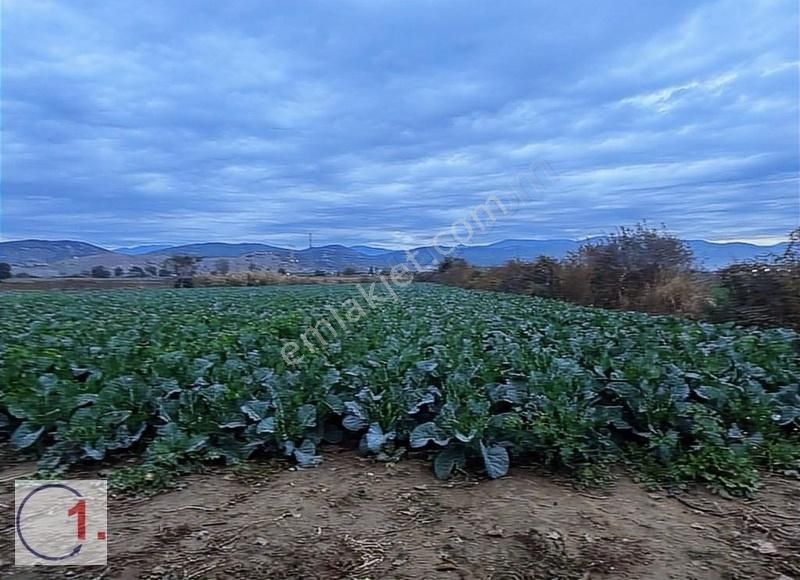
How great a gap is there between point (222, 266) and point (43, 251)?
75.1 ft

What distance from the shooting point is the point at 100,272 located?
45938 mm

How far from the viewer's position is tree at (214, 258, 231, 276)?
45.4 metres

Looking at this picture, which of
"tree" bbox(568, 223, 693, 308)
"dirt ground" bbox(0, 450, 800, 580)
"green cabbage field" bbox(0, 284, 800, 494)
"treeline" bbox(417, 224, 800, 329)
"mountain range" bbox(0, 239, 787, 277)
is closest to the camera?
"dirt ground" bbox(0, 450, 800, 580)

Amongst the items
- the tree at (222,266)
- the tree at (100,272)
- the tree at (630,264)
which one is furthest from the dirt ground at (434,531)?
the tree at (100,272)

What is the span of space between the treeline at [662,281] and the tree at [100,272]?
36646mm

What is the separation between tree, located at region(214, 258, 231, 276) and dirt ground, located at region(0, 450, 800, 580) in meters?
44.1

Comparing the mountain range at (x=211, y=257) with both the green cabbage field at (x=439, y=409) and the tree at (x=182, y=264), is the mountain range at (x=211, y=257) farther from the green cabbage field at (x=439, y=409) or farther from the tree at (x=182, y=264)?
the green cabbage field at (x=439, y=409)

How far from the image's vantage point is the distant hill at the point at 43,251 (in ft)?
166

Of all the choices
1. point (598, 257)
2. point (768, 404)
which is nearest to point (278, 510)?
point (768, 404)

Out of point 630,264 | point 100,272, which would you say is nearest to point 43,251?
point 100,272

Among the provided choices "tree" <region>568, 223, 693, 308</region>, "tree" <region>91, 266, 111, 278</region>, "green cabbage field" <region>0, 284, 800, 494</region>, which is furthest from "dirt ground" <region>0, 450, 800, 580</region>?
"tree" <region>91, 266, 111, 278</region>

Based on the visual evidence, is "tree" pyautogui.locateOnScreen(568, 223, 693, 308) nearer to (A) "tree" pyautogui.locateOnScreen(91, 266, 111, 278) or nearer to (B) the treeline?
(B) the treeline

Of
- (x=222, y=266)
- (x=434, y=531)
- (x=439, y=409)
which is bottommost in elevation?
(x=434, y=531)

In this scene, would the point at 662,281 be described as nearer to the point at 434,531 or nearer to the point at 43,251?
the point at 434,531
